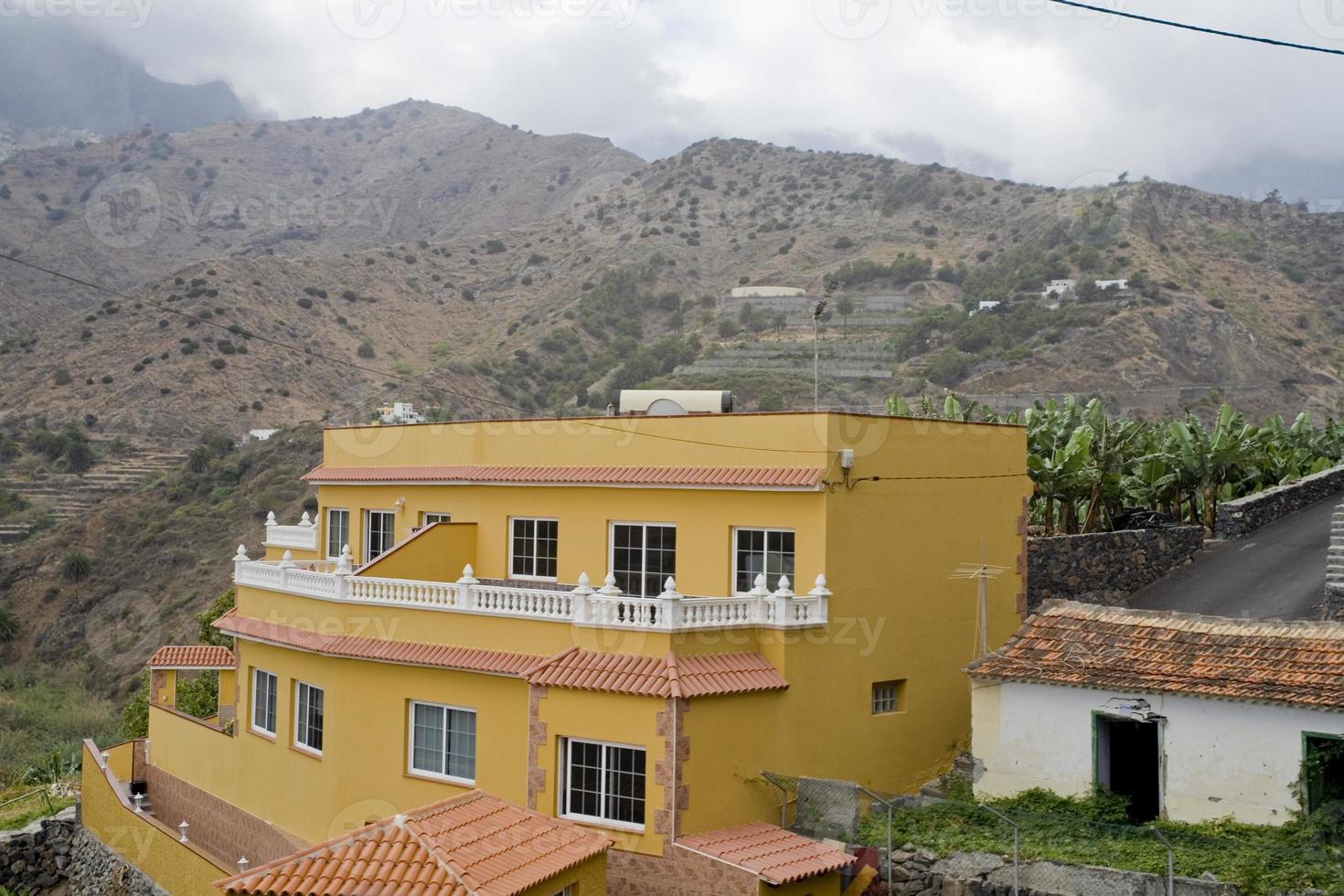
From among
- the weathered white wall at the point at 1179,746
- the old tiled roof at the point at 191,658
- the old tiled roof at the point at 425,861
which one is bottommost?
the old tiled roof at the point at 425,861

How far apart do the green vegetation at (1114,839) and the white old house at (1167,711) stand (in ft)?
1.06

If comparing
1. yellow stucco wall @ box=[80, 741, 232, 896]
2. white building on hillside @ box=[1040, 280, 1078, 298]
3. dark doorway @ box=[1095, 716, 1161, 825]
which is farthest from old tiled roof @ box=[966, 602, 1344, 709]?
white building on hillside @ box=[1040, 280, 1078, 298]

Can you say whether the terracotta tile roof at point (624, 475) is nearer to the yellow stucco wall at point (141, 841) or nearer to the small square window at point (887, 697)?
the small square window at point (887, 697)

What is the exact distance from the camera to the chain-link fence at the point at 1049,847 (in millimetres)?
15938

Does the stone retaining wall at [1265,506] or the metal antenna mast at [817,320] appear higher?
the metal antenna mast at [817,320]

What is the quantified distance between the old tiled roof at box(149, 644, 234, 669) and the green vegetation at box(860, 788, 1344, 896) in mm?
18524

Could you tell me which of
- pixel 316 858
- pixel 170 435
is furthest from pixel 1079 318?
pixel 316 858

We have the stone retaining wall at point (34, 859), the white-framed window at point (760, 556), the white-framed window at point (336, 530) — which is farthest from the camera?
the stone retaining wall at point (34, 859)

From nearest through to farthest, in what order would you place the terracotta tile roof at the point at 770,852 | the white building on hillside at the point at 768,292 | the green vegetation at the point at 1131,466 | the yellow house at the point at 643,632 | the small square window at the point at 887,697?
the terracotta tile roof at the point at 770,852
the yellow house at the point at 643,632
the small square window at the point at 887,697
the green vegetation at the point at 1131,466
the white building on hillside at the point at 768,292

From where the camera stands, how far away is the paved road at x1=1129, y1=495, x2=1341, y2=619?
985 inches

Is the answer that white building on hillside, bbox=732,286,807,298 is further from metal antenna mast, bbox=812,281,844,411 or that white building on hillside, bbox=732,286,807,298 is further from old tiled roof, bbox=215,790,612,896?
old tiled roof, bbox=215,790,612,896

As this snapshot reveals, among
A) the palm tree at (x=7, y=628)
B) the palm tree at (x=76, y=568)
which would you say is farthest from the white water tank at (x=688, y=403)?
the palm tree at (x=76, y=568)

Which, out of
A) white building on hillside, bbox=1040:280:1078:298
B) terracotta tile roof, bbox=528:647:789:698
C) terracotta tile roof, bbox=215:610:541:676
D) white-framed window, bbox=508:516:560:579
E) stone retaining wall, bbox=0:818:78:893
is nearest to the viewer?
terracotta tile roof, bbox=528:647:789:698

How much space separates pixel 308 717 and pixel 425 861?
8.14m
